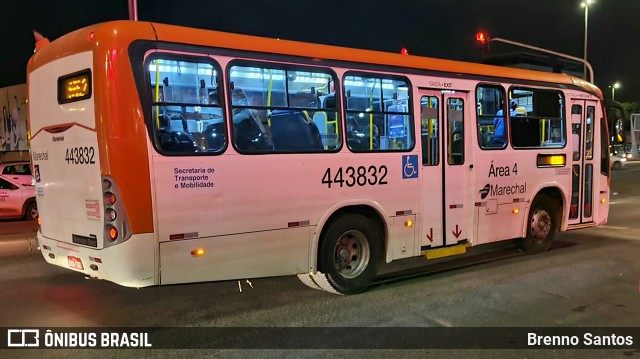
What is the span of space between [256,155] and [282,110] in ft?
2.05

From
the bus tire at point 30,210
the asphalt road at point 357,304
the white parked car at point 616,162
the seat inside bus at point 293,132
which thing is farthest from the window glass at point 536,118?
the white parked car at point 616,162

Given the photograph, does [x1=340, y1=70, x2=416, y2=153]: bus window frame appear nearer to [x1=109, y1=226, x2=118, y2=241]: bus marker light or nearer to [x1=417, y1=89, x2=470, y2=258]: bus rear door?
[x1=417, y1=89, x2=470, y2=258]: bus rear door

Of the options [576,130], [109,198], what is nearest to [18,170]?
[109,198]

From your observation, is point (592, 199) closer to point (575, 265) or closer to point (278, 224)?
point (575, 265)

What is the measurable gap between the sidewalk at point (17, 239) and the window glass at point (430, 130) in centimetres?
711

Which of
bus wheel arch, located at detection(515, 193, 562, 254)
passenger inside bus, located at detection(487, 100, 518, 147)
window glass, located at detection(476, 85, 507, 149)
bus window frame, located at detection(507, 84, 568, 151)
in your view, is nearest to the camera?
Answer: window glass, located at detection(476, 85, 507, 149)

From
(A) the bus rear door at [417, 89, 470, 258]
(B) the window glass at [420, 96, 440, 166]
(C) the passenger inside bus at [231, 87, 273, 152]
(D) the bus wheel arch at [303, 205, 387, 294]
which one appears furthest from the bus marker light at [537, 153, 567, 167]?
(C) the passenger inside bus at [231, 87, 273, 152]

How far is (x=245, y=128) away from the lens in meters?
5.52

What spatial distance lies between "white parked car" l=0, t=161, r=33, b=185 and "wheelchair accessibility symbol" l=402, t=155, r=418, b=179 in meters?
11.1

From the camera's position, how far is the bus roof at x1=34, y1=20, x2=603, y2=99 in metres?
4.94

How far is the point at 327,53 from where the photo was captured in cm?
620

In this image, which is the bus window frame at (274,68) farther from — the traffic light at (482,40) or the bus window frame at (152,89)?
the traffic light at (482,40)

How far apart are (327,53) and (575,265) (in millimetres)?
5166

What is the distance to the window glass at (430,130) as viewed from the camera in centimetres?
707
